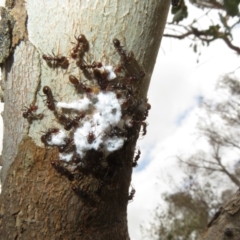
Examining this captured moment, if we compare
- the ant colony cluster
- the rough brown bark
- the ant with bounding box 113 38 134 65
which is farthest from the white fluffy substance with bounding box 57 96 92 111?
the rough brown bark

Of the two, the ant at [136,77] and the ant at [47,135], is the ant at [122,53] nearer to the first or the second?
the ant at [136,77]

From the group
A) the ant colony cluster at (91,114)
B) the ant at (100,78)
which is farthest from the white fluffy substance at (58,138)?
the ant at (100,78)

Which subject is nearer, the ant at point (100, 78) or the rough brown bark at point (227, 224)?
Result: the ant at point (100, 78)

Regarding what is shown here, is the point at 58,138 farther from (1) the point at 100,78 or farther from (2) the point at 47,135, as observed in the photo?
(1) the point at 100,78

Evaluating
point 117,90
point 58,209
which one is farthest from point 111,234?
point 117,90

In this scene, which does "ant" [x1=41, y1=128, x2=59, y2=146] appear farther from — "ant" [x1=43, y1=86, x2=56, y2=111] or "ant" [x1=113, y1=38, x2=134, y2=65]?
"ant" [x1=113, y1=38, x2=134, y2=65]

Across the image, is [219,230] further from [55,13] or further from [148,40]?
[55,13]
